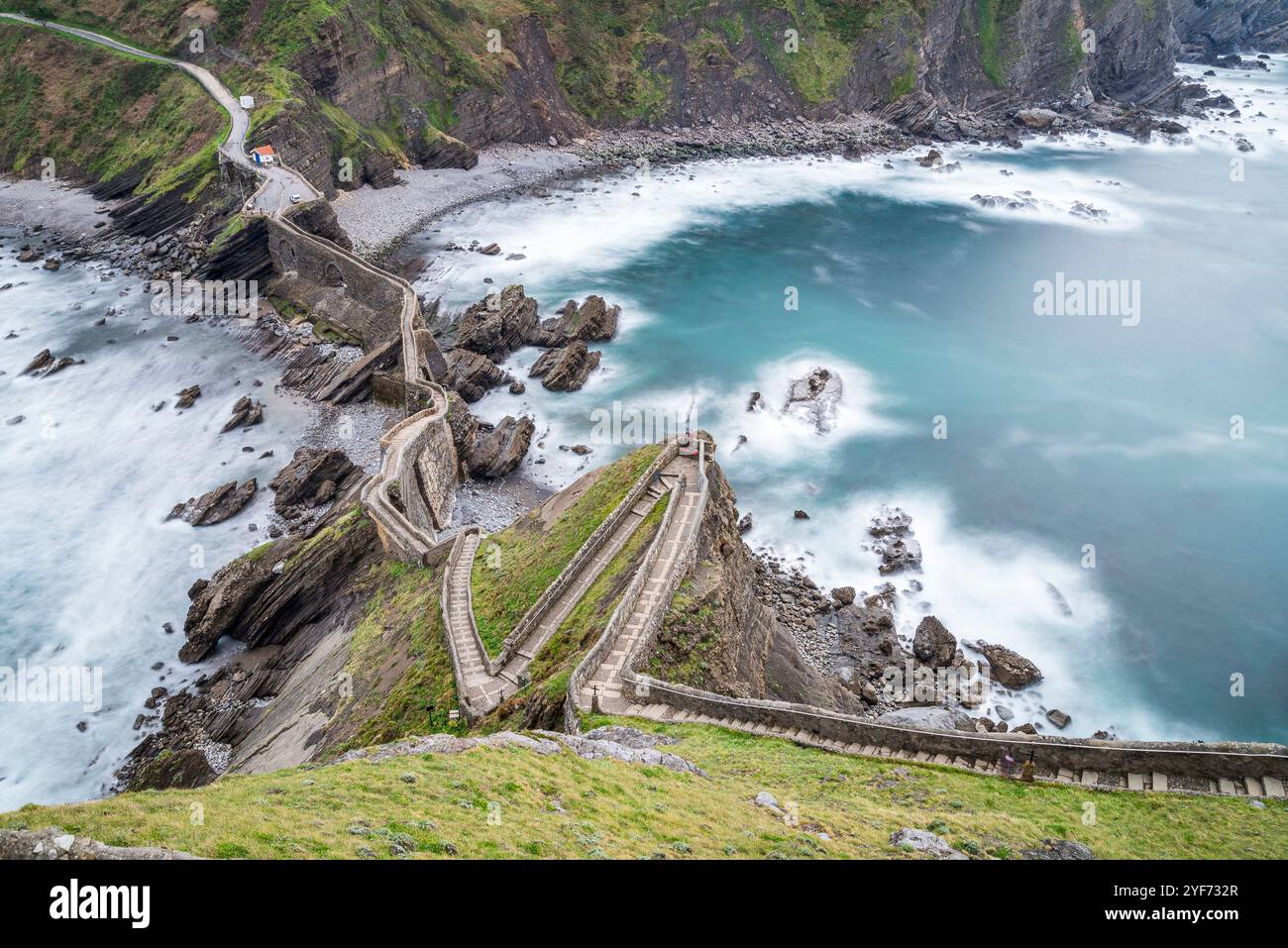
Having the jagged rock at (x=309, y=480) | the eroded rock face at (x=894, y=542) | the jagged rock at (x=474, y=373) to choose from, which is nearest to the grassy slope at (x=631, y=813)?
the eroded rock face at (x=894, y=542)

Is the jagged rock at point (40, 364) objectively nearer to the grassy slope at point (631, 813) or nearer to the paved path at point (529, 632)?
the paved path at point (529, 632)

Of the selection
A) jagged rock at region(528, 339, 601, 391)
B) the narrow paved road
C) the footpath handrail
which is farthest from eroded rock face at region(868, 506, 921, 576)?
the narrow paved road

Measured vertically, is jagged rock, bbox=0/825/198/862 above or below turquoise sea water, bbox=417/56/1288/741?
above

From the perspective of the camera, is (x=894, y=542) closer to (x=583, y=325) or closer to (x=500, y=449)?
(x=500, y=449)

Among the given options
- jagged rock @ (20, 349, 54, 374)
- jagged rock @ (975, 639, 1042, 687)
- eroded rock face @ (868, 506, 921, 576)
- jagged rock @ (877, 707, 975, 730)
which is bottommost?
jagged rock @ (20, 349, 54, 374)

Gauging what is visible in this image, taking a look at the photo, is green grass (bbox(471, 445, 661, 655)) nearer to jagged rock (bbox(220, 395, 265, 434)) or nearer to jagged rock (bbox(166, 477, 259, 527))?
jagged rock (bbox(166, 477, 259, 527))

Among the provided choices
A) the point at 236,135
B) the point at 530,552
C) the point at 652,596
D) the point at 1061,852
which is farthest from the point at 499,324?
the point at 1061,852

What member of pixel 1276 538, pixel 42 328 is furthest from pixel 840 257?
pixel 42 328
